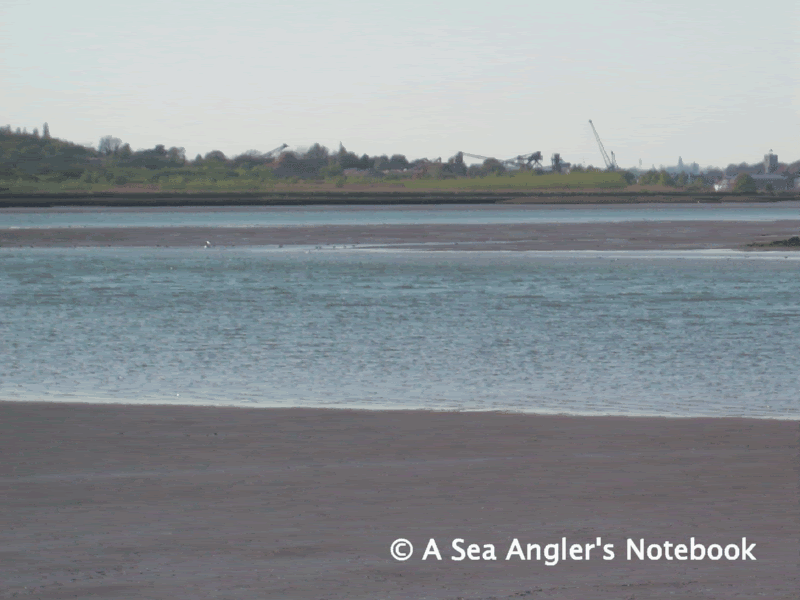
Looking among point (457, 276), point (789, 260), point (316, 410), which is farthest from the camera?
point (789, 260)

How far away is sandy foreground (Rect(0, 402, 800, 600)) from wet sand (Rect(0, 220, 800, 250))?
43.3 metres

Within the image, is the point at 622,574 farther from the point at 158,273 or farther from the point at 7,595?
the point at 158,273

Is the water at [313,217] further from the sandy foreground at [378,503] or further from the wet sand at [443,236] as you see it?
the sandy foreground at [378,503]

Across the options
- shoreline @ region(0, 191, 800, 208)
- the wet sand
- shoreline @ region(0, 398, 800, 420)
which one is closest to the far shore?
shoreline @ region(0, 191, 800, 208)

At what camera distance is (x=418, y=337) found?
19734mm

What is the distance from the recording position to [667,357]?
16.7 m

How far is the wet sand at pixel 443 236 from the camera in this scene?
56406 mm

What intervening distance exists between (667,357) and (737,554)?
11.1 m

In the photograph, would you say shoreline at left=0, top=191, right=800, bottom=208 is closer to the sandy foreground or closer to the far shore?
the far shore

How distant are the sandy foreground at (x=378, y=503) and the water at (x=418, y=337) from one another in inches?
88.0

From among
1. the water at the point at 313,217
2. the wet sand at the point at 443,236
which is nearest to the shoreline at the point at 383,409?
the wet sand at the point at 443,236

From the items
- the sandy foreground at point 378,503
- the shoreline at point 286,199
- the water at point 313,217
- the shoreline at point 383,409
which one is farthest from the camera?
the shoreline at point 286,199

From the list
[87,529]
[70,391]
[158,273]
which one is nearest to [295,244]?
[158,273]

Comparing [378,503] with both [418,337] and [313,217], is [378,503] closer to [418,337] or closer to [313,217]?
[418,337]
